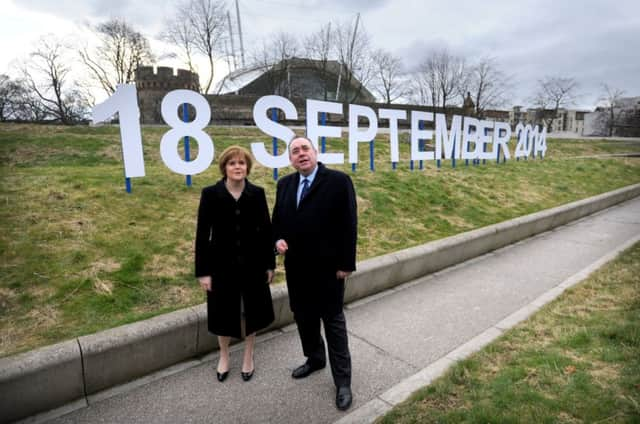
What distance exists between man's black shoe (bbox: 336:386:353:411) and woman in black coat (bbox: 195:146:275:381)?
753 mm

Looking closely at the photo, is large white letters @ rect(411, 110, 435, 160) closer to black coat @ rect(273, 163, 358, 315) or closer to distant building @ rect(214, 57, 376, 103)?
black coat @ rect(273, 163, 358, 315)

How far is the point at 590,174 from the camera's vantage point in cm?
1480

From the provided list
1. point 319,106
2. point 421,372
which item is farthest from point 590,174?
point 421,372

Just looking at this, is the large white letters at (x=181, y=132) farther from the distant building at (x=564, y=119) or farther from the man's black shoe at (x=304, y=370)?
the distant building at (x=564, y=119)

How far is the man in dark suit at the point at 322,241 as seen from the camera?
2781 mm

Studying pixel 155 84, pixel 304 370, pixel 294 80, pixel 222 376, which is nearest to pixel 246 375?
pixel 222 376

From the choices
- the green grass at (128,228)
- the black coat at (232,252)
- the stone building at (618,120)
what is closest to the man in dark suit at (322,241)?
the black coat at (232,252)

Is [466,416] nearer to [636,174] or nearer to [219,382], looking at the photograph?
[219,382]

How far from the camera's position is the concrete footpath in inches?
106

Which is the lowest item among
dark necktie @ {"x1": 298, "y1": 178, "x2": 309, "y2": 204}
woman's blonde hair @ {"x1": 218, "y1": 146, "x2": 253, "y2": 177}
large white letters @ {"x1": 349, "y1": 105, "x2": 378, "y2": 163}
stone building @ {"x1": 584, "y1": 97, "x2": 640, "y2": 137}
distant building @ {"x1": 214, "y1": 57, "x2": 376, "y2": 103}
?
dark necktie @ {"x1": 298, "y1": 178, "x2": 309, "y2": 204}

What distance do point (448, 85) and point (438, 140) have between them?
124 feet

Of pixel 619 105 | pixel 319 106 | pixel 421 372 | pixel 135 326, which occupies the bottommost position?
pixel 421 372

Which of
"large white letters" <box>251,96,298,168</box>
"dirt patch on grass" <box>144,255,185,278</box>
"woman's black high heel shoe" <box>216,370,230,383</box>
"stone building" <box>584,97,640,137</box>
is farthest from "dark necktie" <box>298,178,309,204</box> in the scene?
"stone building" <box>584,97,640,137</box>

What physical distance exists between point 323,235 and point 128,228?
3.17 m
